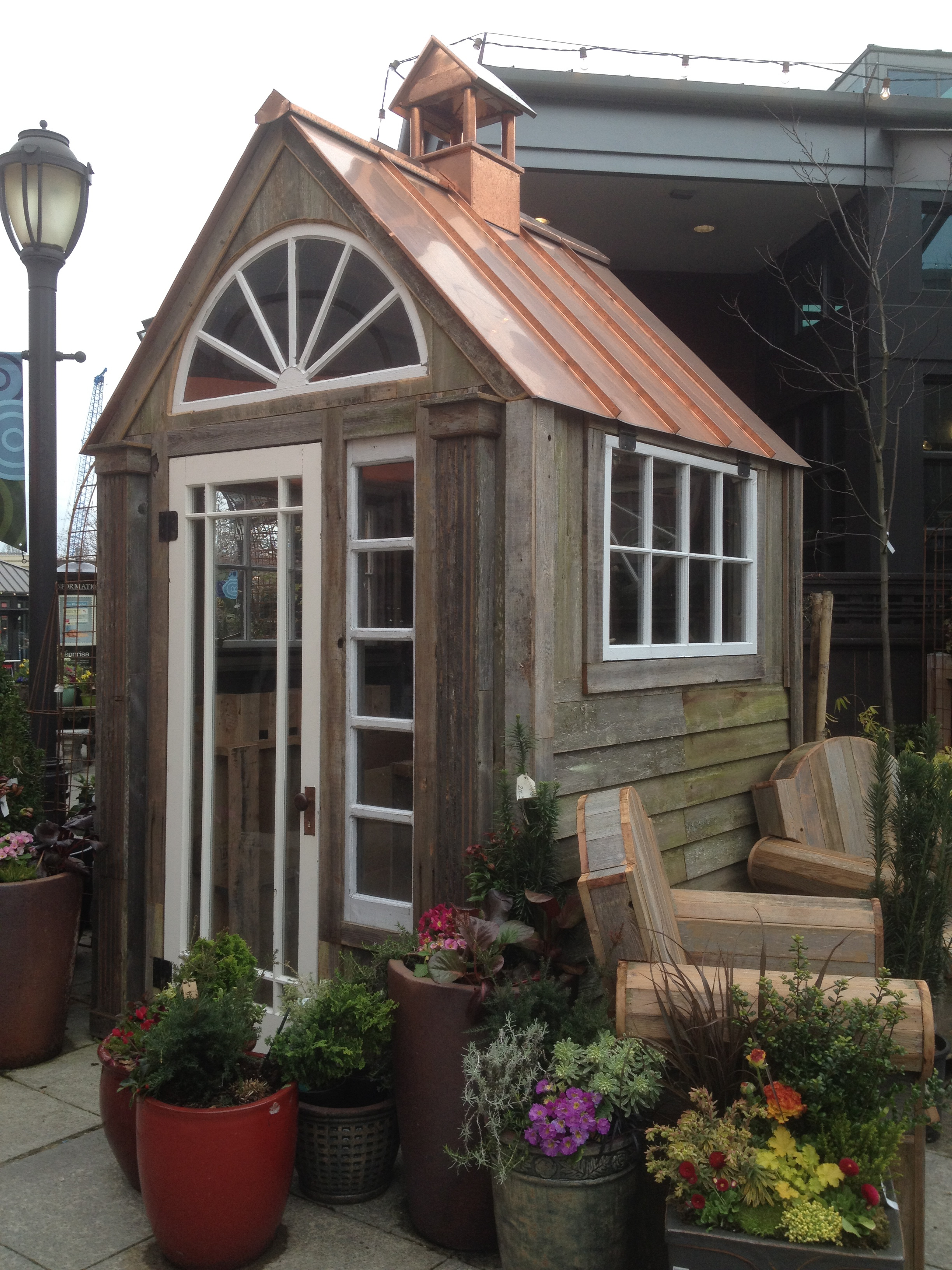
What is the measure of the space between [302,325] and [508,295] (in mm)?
895

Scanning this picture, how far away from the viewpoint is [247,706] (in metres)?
4.84

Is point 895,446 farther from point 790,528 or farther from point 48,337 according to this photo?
point 48,337

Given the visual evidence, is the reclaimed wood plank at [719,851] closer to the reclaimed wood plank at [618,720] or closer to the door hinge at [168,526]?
the reclaimed wood plank at [618,720]

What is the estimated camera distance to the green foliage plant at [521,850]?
3.71m

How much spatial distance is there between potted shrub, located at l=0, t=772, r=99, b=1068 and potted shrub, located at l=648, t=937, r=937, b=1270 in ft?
10.0

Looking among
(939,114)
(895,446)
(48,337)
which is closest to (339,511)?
(48,337)

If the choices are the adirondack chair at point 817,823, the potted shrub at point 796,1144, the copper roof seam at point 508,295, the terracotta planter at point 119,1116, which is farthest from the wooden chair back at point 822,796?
the terracotta planter at point 119,1116

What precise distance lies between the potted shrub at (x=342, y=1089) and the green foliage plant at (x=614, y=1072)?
707 mm

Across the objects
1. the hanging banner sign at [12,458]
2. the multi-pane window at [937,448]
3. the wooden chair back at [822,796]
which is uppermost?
the multi-pane window at [937,448]

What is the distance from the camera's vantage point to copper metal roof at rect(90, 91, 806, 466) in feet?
13.7

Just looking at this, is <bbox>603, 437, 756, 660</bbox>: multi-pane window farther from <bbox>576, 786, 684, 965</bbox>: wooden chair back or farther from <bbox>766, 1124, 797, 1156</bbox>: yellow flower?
<bbox>766, 1124, 797, 1156</bbox>: yellow flower

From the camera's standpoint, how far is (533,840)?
372cm

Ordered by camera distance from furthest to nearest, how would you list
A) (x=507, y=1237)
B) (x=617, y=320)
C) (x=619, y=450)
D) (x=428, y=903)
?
1. (x=617, y=320)
2. (x=619, y=450)
3. (x=428, y=903)
4. (x=507, y=1237)

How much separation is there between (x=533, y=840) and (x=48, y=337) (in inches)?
157
